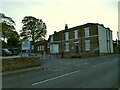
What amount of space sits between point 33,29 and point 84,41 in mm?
22653

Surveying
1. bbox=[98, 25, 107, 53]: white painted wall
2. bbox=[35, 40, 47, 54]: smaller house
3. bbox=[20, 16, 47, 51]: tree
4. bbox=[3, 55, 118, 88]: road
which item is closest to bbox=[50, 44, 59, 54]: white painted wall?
bbox=[35, 40, 47, 54]: smaller house

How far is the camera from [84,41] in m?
45.0

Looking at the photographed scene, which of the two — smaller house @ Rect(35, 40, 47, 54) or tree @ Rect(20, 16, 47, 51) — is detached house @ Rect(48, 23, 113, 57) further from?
tree @ Rect(20, 16, 47, 51)

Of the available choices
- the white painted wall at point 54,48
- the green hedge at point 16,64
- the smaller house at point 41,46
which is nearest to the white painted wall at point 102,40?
the white painted wall at point 54,48

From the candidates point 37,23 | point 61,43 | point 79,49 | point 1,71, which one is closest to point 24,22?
point 37,23

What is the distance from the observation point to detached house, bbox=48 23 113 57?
41.6 meters

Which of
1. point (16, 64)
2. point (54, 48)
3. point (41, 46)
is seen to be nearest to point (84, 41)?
point (54, 48)

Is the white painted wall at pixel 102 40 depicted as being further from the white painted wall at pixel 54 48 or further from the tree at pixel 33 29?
the tree at pixel 33 29

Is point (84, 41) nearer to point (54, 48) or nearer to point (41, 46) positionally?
point (54, 48)

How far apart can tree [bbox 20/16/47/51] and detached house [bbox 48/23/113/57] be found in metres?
9.35

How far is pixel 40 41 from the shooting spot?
213 ft

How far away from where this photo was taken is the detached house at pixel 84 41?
4155 cm

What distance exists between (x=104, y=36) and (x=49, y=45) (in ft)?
63.2

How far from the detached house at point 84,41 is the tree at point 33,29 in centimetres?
935
